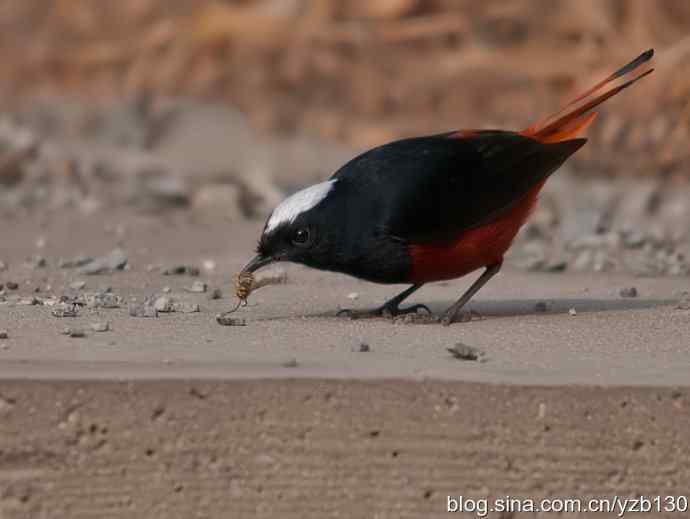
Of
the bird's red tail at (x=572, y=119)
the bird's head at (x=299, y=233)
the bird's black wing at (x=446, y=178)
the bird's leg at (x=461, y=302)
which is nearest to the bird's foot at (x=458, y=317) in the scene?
the bird's leg at (x=461, y=302)

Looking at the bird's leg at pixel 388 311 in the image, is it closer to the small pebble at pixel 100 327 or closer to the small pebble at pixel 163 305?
the small pebble at pixel 163 305

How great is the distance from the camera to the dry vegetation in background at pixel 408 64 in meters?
10.6

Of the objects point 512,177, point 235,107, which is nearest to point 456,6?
point 235,107

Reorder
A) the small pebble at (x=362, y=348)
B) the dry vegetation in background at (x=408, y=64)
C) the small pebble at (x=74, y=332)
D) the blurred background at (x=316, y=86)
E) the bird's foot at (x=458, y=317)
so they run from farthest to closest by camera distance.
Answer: the dry vegetation in background at (x=408, y=64)
the blurred background at (x=316, y=86)
the bird's foot at (x=458, y=317)
the small pebble at (x=74, y=332)
the small pebble at (x=362, y=348)

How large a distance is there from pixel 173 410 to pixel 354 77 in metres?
7.55

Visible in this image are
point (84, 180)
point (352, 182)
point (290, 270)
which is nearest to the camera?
point (352, 182)

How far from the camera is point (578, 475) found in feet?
13.0

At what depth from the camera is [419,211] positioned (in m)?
5.02

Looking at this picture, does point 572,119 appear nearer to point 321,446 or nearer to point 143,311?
point 143,311

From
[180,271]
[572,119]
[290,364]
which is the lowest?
[290,364]

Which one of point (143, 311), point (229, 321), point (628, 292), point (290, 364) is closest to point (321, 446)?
point (290, 364)

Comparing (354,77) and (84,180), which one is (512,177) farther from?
(354,77)

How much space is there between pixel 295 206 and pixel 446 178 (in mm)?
522

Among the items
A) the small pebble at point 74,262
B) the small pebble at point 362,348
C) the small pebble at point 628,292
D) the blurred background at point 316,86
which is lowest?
the small pebble at point 362,348
